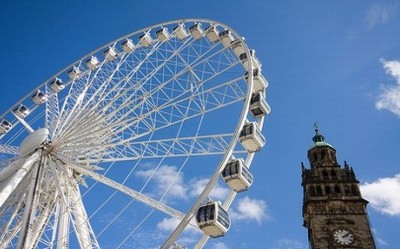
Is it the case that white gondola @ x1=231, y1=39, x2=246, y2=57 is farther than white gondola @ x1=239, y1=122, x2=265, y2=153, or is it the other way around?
white gondola @ x1=231, y1=39, x2=246, y2=57

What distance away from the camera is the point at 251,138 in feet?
79.2

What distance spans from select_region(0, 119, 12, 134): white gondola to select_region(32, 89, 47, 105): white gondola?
7.69ft

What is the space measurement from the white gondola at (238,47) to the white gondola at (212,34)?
1774mm

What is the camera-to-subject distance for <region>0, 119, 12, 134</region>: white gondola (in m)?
33.5

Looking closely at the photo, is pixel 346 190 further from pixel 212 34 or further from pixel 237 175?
pixel 237 175

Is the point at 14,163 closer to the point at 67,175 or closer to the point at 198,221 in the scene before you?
the point at 67,175

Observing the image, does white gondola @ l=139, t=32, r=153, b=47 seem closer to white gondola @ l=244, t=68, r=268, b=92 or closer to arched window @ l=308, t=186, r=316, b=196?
white gondola @ l=244, t=68, r=268, b=92

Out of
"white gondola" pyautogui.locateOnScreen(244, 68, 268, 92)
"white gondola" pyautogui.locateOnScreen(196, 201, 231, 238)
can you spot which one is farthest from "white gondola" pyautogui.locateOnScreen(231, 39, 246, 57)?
"white gondola" pyautogui.locateOnScreen(196, 201, 231, 238)

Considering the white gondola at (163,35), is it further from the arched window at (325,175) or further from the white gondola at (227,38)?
the arched window at (325,175)

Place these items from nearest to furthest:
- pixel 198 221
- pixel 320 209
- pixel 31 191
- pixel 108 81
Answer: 1. pixel 198 221
2. pixel 31 191
3. pixel 108 81
4. pixel 320 209

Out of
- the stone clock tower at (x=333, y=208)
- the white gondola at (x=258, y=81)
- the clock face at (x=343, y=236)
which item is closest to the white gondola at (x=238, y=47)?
the white gondola at (x=258, y=81)

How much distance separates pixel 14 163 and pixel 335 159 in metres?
51.7

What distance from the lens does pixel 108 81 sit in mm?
31125

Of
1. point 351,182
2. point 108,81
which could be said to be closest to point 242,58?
point 108,81
